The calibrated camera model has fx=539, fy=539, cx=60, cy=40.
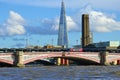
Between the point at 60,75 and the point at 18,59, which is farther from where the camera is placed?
the point at 18,59

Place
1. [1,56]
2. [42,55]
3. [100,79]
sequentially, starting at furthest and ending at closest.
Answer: [42,55] → [1,56] → [100,79]

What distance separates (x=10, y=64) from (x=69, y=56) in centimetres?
2473

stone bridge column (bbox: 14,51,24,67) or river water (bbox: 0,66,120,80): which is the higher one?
stone bridge column (bbox: 14,51,24,67)

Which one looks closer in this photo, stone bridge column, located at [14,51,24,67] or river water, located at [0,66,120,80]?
river water, located at [0,66,120,80]

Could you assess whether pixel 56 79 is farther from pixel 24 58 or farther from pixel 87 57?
pixel 87 57

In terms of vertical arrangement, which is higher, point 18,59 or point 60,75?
point 18,59

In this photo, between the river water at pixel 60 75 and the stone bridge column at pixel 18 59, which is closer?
the river water at pixel 60 75

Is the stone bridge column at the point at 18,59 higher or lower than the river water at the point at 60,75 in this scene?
higher

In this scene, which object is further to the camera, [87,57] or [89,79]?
[87,57]

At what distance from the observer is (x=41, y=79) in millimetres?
94812

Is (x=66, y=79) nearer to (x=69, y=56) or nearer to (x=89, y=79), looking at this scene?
(x=89, y=79)

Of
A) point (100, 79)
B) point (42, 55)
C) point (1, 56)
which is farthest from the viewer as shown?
point (42, 55)

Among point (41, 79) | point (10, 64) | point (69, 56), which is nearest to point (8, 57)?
point (10, 64)

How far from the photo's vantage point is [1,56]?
172 m
